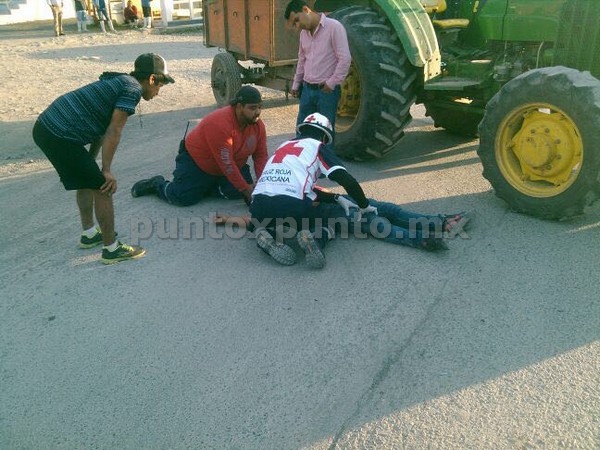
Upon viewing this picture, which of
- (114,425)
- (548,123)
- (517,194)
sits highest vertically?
(548,123)

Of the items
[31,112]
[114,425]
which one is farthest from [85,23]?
[114,425]

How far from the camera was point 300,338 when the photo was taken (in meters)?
3.36

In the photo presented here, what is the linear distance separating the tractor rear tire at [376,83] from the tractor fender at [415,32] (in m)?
0.16

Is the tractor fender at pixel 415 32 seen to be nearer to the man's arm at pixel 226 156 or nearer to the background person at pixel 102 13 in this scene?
the man's arm at pixel 226 156

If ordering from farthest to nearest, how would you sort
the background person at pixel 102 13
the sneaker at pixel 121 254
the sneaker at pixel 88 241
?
the background person at pixel 102 13 < the sneaker at pixel 88 241 < the sneaker at pixel 121 254

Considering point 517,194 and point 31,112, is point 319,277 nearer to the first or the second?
point 517,194

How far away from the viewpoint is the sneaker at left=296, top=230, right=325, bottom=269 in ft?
13.3

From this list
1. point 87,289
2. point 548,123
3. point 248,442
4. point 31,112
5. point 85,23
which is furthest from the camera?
point 85,23

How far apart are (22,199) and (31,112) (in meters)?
4.00

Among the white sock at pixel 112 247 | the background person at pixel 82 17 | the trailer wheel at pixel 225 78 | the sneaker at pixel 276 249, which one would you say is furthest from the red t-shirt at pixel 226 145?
the background person at pixel 82 17

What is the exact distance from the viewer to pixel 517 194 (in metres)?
4.71

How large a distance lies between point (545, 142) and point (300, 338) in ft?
8.74

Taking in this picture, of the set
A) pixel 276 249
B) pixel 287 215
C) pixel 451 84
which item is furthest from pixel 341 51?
pixel 276 249
